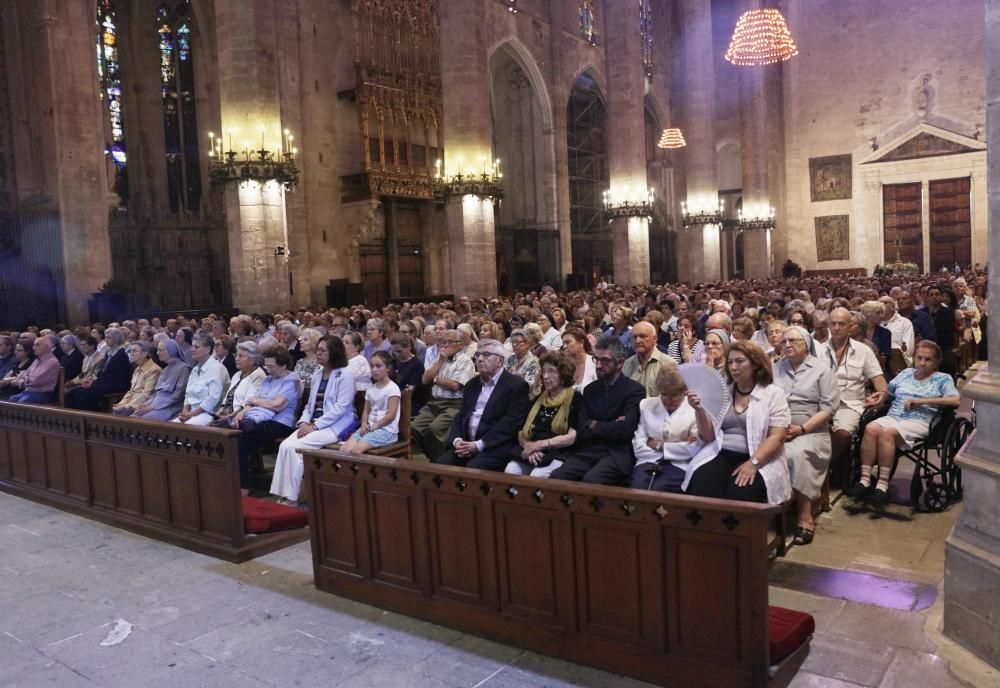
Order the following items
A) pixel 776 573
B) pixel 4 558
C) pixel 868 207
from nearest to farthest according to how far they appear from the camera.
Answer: pixel 776 573
pixel 4 558
pixel 868 207

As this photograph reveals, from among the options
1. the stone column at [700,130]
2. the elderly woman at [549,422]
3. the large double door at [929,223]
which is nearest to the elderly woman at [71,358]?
the elderly woman at [549,422]

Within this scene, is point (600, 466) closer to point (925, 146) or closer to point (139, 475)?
point (139, 475)

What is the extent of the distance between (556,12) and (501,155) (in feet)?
16.8

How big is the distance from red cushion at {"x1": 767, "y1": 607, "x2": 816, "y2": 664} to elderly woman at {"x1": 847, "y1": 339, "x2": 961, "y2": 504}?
2221 millimetres

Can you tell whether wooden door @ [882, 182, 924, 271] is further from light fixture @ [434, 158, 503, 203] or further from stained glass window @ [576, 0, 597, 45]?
light fixture @ [434, 158, 503, 203]

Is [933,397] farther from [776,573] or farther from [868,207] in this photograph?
[868,207]

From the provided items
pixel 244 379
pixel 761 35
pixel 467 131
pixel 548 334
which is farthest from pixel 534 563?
pixel 761 35

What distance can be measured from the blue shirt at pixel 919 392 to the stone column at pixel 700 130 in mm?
22369

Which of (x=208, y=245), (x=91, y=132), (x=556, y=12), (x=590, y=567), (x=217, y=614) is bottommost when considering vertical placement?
(x=217, y=614)

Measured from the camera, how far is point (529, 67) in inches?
1029

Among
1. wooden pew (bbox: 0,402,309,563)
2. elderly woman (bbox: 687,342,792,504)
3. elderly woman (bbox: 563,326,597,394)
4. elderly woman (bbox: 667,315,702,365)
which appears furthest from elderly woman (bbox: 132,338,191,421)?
elderly woman (bbox: 687,342,792,504)

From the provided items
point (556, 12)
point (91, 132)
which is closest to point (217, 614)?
point (91, 132)

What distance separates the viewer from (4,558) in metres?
5.44

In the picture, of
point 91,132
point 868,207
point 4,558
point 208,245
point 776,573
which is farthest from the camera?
point 868,207
